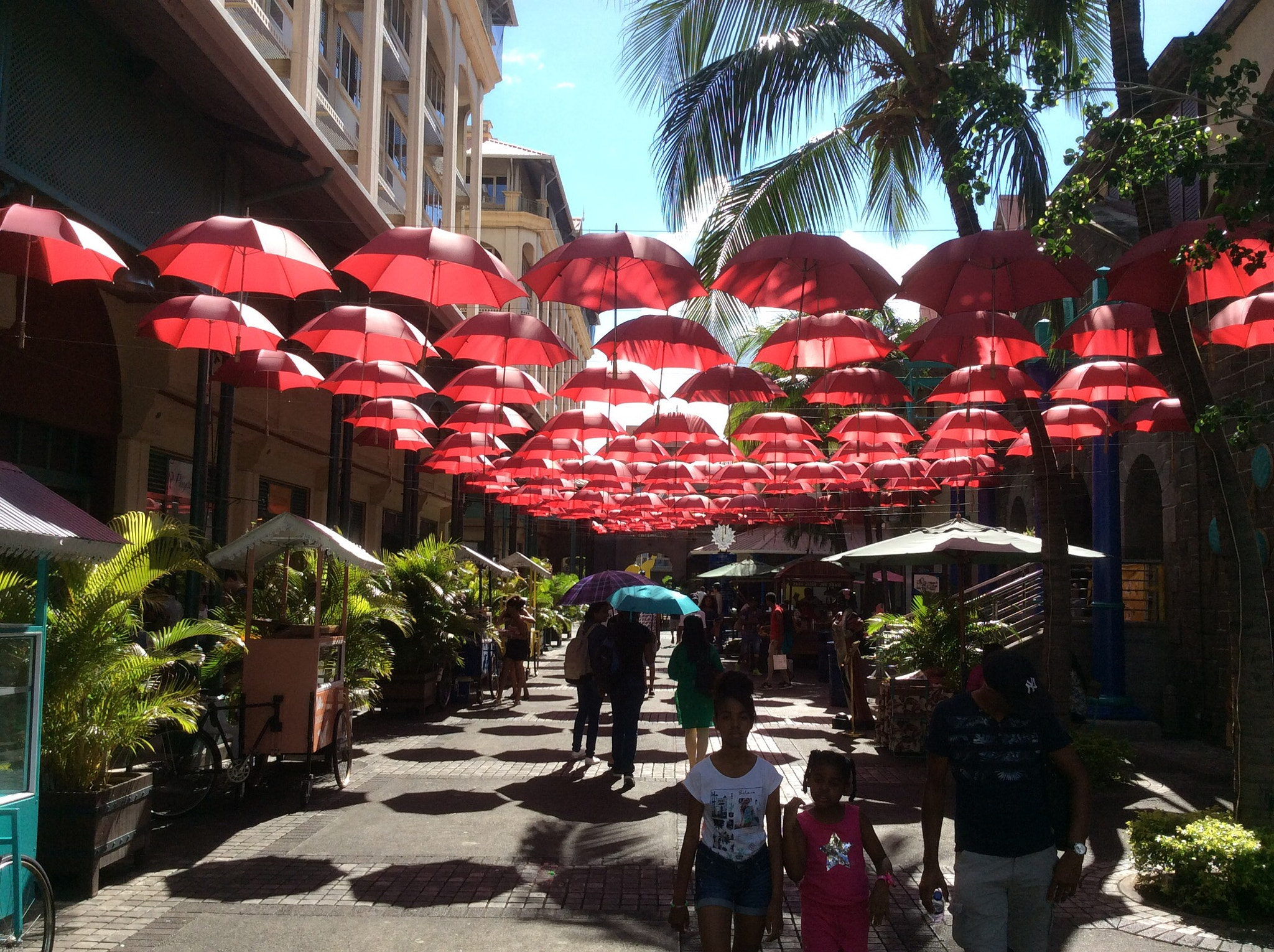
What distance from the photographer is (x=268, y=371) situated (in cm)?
1388

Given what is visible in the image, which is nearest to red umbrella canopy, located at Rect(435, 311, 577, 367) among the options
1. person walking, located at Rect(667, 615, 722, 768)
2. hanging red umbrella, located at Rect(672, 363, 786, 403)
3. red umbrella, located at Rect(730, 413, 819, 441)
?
hanging red umbrella, located at Rect(672, 363, 786, 403)

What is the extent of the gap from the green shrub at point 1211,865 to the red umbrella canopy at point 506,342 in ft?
23.7

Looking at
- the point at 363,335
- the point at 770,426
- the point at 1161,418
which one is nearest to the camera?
the point at 363,335

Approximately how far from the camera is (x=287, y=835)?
914 centimetres

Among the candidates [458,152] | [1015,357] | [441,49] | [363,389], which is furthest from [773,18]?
[458,152]

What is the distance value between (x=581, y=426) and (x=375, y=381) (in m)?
4.60

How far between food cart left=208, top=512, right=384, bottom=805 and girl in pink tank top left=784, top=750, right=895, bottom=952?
6588 mm

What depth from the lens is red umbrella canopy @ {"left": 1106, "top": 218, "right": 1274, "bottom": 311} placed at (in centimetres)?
761

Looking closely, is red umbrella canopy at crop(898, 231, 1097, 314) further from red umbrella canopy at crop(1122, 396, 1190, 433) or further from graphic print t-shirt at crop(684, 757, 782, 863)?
graphic print t-shirt at crop(684, 757, 782, 863)

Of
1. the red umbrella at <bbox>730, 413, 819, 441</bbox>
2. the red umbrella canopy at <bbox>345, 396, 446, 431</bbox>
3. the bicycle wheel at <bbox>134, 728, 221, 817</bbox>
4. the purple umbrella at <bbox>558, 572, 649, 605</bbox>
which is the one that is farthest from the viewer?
the red umbrella at <bbox>730, 413, 819, 441</bbox>

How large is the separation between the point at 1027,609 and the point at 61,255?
15.6 meters

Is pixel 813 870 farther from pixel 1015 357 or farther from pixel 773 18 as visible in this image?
pixel 773 18

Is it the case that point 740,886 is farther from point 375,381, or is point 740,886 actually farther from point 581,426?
point 581,426

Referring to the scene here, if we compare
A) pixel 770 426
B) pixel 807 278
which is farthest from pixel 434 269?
pixel 770 426
